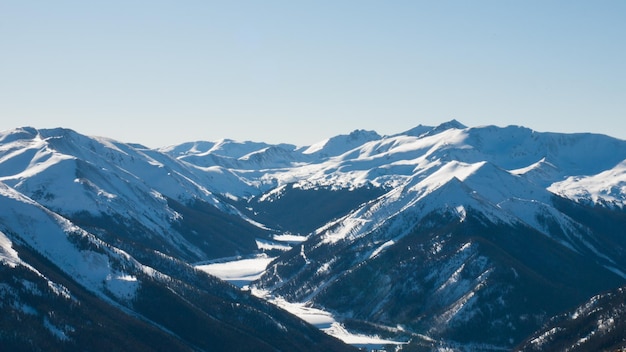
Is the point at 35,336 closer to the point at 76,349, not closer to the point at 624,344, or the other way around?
the point at 76,349

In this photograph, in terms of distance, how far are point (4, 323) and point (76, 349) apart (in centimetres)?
1532

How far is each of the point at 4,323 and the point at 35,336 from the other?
257 inches

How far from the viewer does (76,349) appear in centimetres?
19762

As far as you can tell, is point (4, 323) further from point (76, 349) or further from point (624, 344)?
point (624, 344)

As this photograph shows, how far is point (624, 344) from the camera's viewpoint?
199 m

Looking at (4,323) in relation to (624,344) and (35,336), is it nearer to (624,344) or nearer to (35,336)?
(35,336)

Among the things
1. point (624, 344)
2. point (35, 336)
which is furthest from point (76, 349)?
point (624, 344)

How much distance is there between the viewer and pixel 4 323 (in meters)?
192

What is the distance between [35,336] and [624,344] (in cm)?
11928

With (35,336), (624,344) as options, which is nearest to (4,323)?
(35,336)

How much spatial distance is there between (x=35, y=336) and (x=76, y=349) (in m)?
9.03
